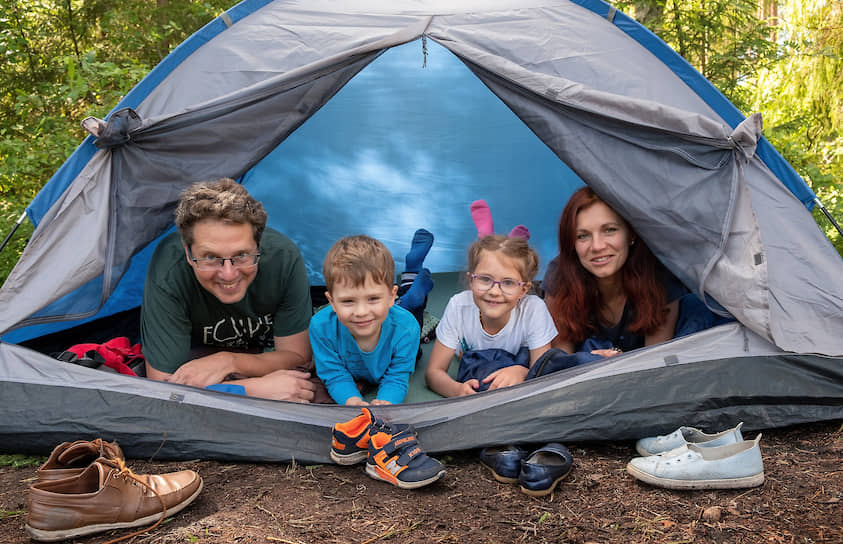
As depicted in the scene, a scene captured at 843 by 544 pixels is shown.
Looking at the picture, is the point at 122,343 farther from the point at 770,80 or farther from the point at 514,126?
the point at 770,80

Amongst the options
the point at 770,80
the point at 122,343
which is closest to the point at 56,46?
the point at 122,343

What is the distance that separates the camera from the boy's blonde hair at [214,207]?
7.65 ft

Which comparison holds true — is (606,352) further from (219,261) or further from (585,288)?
(219,261)

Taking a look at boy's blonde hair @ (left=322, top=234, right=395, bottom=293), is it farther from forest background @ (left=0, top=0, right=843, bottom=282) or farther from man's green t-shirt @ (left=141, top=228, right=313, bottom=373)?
forest background @ (left=0, top=0, right=843, bottom=282)

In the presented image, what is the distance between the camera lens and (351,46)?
253 centimetres

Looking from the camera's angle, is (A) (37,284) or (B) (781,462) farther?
(A) (37,284)

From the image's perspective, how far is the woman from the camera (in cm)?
262

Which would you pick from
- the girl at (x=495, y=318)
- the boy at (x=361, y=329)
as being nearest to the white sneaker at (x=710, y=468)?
the girl at (x=495, y=318)

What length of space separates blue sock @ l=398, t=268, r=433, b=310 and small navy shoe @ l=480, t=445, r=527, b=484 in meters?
1.11

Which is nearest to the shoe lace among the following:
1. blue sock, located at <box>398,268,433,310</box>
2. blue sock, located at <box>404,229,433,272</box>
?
blue sock, located at <box>398,268,433,310</box>

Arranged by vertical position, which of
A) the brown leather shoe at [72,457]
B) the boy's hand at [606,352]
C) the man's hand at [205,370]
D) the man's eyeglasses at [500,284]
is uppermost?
the man's eyeglasses at [500,284]

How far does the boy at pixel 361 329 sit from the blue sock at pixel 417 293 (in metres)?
0.41

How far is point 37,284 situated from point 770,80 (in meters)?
6.37

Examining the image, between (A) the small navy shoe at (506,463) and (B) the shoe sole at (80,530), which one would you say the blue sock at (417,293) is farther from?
(B) the shoe sole at (80,530)
